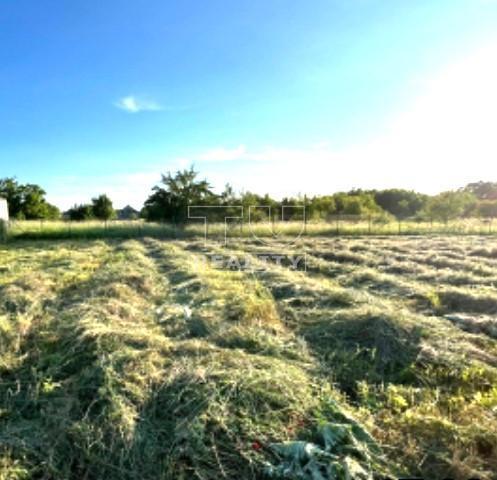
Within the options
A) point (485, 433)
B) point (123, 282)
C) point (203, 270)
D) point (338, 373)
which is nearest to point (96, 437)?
point (338, 373)

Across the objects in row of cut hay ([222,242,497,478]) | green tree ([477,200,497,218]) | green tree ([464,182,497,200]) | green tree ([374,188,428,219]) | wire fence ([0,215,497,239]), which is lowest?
row of cut hay ([222,242,497,478])

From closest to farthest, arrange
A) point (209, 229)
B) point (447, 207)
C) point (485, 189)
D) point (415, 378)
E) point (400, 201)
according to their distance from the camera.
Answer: point (415, 378)
point (209, 229)
point (447, 207)
point (400, 201)
point (485, 189)

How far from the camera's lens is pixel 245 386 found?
2.58 m

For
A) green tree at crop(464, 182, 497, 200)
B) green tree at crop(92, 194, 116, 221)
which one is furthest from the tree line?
green tree at crop(464, 182, 497, 200)


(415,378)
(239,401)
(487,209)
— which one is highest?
(487,209)

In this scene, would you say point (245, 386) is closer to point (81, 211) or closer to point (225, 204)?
point (225, 204)

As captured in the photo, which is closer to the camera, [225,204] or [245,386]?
[245,386]

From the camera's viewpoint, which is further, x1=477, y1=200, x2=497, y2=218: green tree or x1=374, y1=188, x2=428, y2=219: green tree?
x1=374, y1=188, x2=428, y2=219: green tree

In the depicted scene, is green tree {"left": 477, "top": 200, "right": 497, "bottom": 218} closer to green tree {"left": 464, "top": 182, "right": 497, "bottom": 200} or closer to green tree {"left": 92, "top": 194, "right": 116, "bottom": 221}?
green tree {"left": 464, "top": 182, "right": 497, "bottom": 200}

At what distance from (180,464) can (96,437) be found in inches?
20.9

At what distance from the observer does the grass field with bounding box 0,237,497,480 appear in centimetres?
210

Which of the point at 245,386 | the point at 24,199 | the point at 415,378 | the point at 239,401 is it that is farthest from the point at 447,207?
the point at 24,199

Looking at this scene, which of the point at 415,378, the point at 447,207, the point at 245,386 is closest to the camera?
the point at 245,386

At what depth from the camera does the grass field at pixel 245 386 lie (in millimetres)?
2096
